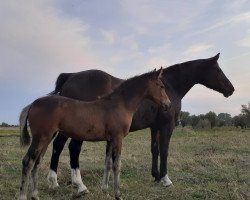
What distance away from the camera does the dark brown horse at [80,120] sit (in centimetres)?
658

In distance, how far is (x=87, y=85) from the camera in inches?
349

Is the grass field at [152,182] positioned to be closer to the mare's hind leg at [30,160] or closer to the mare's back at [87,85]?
the mare's hind leg at [30,160]

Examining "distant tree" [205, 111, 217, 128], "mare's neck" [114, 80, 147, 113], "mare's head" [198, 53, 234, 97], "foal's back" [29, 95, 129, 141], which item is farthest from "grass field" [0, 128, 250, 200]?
"distant tree" [205, 111, 217, 128]

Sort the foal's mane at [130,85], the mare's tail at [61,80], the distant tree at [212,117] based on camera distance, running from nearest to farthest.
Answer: the foal's mane at [130,85] < the mare's tail at [61,80] < the distant tree at [212,117]

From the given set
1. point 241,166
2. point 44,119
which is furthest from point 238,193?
point 241,166

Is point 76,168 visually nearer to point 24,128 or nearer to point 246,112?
point 24,128

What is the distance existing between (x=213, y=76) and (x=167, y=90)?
4.34 feet

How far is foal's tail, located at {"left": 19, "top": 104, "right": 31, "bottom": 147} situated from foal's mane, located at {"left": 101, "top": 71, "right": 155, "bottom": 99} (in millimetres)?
1469

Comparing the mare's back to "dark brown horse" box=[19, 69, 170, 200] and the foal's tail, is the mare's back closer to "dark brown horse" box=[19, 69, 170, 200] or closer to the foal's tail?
"dark brown horse" box=[19, 69, 170, 200]

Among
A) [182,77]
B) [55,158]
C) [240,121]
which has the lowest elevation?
[55,158]

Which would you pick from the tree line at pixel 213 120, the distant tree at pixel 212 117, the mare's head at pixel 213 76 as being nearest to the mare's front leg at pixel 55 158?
the mare's head at pixel 213 76

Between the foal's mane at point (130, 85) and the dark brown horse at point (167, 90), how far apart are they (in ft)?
4.33

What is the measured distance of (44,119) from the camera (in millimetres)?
6566

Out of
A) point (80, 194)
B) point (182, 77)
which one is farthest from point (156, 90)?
point (80, 194)
